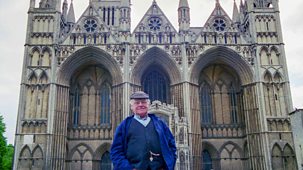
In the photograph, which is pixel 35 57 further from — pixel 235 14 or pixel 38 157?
pixel 235 14

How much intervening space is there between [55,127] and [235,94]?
16.4 m

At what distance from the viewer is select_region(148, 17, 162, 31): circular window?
28.0m

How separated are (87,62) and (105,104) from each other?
418 cm

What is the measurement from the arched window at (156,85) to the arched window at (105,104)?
3557mm

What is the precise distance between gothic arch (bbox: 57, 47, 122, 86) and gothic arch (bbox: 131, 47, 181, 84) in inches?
60.2

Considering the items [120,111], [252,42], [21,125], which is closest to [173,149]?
[120,111]

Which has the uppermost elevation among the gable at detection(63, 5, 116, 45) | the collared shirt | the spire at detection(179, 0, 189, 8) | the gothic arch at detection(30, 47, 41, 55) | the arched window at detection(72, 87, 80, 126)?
the spire at detection(179, 0, 189, 8)

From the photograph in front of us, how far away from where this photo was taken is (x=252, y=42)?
2750 centimetres

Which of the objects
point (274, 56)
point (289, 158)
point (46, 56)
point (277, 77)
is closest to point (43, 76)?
point (46, 56)

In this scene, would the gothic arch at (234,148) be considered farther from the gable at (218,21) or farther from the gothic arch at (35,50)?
the gothic arch at (35,50)

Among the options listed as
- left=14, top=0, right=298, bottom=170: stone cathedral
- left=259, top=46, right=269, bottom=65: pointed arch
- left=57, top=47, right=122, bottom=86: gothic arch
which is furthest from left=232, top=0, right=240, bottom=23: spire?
left=57, top=47, right=122, bottom=86: gothic arch

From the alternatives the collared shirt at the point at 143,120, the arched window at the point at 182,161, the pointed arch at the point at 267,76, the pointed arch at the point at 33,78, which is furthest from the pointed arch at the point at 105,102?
the collared shirt at the point at 143,120

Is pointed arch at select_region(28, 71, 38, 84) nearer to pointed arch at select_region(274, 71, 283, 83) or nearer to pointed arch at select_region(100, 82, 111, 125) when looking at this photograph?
pointed arch at select_region(100, 82, 111, 125)

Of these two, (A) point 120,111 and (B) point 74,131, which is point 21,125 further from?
(A) point 120,111
